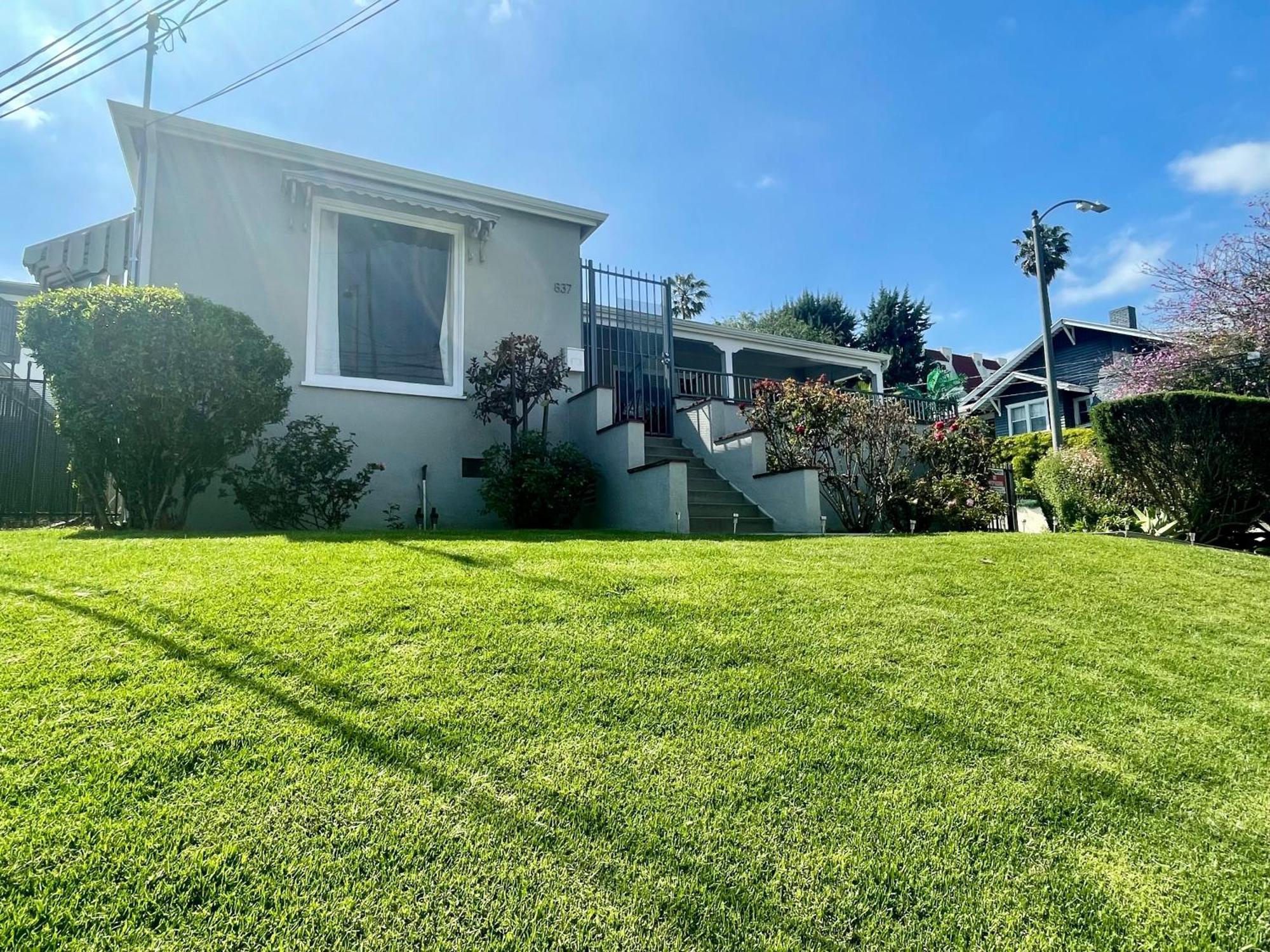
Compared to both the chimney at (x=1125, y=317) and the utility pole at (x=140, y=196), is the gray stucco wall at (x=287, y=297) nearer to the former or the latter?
the utility pole at (x=140, y=196)

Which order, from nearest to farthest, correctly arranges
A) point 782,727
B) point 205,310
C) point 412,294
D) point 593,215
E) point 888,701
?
1. point 782,727
2. point 888,701
3. point 205,310
4. point 412,294
5. point 593,215

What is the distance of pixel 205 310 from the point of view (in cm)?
625

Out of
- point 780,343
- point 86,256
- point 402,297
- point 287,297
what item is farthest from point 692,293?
point 287,297

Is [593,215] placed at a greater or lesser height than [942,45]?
lesser

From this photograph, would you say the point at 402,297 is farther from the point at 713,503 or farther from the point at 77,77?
the point at 713,503

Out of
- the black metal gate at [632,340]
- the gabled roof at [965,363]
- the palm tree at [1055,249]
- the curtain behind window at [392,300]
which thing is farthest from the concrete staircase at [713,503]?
the gabled roof at [965,363]

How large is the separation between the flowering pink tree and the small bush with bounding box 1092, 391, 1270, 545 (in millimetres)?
8074

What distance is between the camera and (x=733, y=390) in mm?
13742

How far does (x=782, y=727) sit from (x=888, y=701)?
1.83 feet

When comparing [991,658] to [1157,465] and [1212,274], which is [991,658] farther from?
[1212,274]

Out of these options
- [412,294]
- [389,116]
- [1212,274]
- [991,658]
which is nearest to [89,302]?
[412,294]

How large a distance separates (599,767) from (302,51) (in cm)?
996

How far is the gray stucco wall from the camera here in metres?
7.78

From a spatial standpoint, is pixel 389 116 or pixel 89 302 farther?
pixel 389 116
